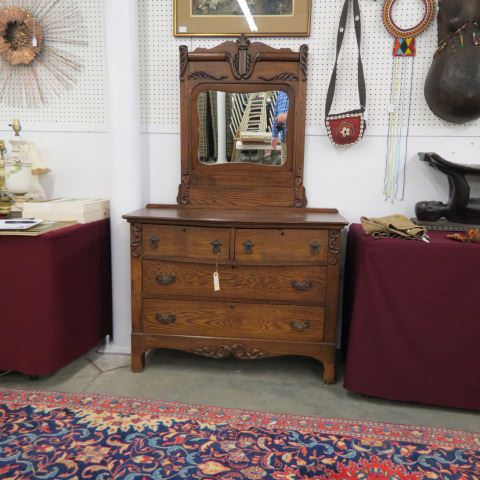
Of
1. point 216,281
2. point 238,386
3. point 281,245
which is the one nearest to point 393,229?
point 281,245

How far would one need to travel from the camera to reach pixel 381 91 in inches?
99.9

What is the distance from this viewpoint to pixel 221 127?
8.61 feet

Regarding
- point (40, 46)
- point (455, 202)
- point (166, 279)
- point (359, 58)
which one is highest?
point (40, 46)

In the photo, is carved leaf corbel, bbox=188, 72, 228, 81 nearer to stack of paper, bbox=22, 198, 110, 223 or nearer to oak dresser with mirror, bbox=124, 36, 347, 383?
oak dresser with mirror, bbox=124, 36, 347, 383

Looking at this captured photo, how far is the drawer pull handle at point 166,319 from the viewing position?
7.78 ft

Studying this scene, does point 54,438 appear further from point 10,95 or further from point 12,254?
point 10,95

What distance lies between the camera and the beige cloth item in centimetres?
207

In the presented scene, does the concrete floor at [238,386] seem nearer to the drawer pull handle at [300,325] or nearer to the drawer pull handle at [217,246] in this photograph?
the drawer pull handle at [300,325]

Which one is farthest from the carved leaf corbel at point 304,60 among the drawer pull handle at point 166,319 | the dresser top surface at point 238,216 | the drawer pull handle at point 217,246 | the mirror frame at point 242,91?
the drawer pull handle at point 166,319

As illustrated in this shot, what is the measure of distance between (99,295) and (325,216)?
1510 millimetres

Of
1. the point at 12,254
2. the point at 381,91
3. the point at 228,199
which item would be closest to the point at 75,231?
the point at 12,254

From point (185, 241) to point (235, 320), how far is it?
525 millimetres

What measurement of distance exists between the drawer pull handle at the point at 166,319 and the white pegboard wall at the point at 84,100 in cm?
133

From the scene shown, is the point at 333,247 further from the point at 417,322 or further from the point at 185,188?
the point at 185,188
